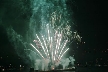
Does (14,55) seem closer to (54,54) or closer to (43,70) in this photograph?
(43,70)

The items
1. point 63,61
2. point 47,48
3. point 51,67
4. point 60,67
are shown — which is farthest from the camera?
point 63,61

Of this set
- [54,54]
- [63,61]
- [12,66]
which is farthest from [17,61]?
[54,54]

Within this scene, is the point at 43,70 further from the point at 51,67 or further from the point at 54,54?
the point at 54,54

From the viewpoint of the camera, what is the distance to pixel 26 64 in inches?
6969

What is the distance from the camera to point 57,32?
160ft

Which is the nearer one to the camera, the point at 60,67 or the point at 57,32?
the point at 57,32

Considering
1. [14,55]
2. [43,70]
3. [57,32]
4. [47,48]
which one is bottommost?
[43,70]

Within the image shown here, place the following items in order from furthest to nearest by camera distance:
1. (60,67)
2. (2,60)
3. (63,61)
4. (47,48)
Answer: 1. (2,60)
2. (63,61)
3. (60,67)
4. (47,48)

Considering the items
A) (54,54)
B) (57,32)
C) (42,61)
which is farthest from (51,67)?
(57,32)

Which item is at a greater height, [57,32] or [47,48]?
[57,32]

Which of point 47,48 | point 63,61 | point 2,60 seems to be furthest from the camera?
point 2,60

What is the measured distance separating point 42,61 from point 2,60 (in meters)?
116

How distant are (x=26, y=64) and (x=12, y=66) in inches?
507

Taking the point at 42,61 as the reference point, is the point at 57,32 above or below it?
above
